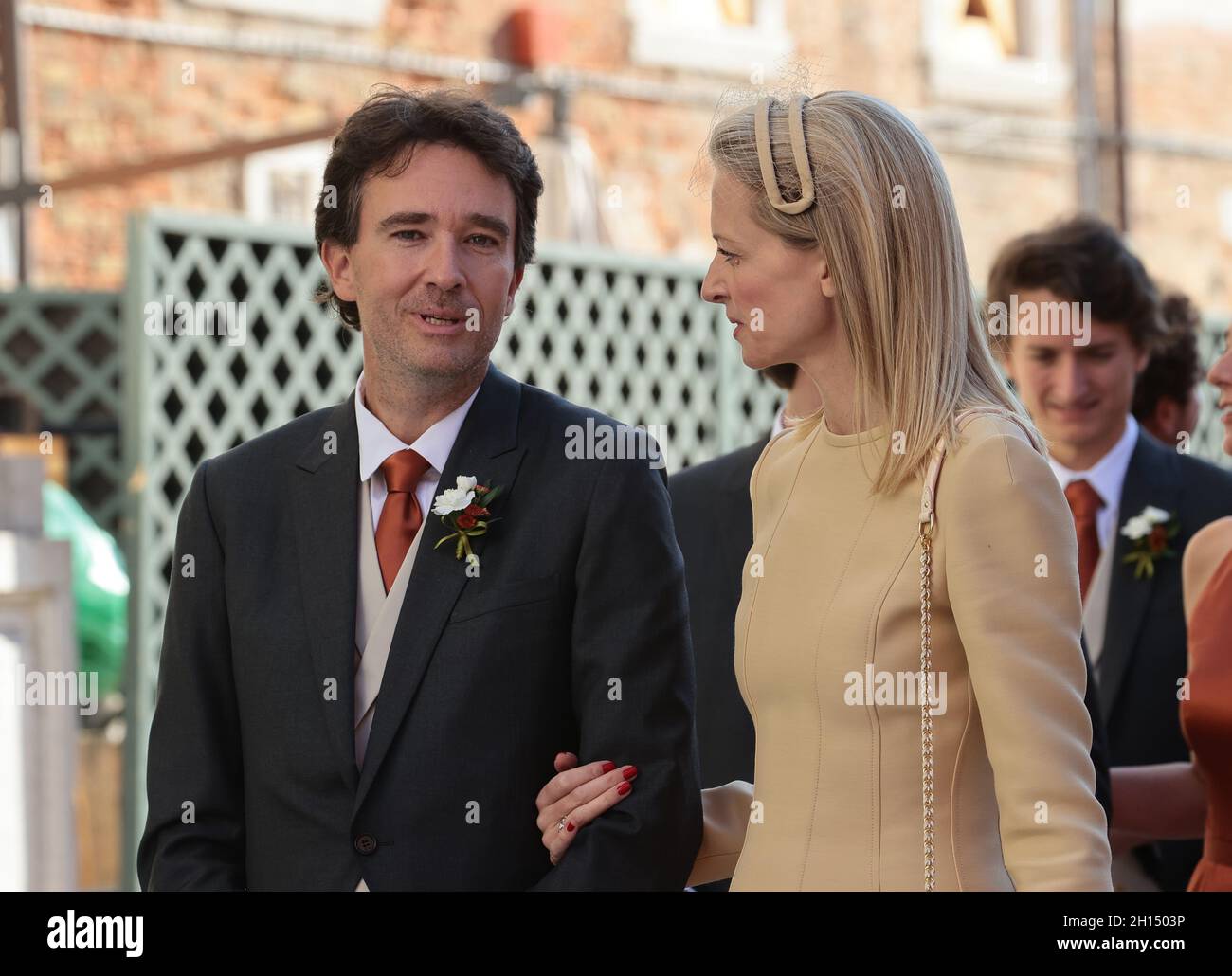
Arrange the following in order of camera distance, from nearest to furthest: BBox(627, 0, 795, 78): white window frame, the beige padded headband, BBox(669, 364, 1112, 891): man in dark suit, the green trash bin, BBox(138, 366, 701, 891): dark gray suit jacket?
1. the beige padded headband
2. BBox(138, 366, 701, 891): dark gray suit jacket
3. BBox(669, 364, 1112, 891): man in dark suit
4. the green trash bin
5. BBox(627, 0, 795, 78): white window frame

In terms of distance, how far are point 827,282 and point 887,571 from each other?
39 cm

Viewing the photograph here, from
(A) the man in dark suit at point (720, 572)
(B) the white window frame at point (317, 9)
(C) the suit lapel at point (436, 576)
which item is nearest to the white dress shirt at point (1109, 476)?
(A) the man in dark suit at point (720, 572)

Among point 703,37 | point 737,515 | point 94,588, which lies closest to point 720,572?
point 737,515

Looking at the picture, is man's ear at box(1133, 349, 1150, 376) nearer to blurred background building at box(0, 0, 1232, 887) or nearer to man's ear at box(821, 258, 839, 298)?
blurred background building at box(0, 0, 1232, 887)

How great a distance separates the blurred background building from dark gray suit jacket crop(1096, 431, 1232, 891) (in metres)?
1.44

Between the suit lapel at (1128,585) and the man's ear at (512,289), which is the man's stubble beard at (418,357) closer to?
the man's ear at (512,289)

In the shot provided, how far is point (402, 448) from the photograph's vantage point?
2.65m

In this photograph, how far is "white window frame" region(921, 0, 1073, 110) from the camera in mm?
13320

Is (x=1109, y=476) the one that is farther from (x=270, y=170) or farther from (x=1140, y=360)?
(x=270, y=170)

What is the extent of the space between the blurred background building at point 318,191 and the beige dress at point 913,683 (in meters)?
0.69

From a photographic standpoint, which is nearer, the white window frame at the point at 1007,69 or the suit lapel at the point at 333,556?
the suit lapel at the point at 333,556

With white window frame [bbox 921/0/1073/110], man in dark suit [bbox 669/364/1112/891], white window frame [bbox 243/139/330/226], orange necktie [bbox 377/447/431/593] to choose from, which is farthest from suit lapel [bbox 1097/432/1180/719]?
white window frame [bbox 921/0/1073/110]

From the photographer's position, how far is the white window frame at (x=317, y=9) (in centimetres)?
1040
